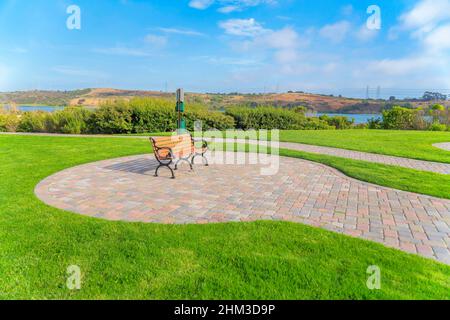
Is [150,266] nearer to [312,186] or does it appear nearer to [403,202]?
[312,186]

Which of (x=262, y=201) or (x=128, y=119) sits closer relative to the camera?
(x=262, y=201)

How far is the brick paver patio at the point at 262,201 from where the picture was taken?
158 inches

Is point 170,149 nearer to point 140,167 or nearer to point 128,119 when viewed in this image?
point 140,167

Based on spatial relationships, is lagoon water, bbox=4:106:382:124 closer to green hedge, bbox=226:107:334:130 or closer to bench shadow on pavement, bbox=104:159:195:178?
green hedge, bbox=226:107:334:130

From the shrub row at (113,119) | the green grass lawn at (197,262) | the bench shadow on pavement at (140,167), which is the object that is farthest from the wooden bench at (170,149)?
the shrub row at (113,119)

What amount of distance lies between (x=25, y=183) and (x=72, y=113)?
13.8 meters

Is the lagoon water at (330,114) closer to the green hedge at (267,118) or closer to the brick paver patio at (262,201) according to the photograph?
the green hedge at (267,118)

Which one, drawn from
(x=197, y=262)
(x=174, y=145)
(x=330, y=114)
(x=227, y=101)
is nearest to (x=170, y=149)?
(x=174, y=145)

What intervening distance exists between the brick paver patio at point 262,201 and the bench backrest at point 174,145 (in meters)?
0.52

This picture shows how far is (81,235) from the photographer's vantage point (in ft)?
12.0

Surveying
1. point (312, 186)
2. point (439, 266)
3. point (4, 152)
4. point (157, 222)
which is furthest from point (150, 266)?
point (4, 152)

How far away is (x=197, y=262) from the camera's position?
10.1 feet

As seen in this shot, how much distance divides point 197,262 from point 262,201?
2.26 metres
